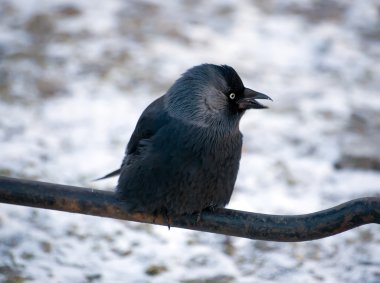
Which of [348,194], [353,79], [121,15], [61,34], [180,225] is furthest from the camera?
[121,15]

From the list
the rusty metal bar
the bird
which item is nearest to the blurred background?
the bird

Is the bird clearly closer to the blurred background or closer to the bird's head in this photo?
the bird's head

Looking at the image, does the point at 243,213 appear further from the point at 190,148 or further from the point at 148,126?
the point at 148,126

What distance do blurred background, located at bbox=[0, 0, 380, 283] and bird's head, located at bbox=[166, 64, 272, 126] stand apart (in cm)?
118

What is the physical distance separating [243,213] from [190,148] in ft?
1.90

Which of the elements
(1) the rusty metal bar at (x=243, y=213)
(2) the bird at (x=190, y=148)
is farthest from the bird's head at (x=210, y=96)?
(1) the rusty metal bar at (x=243, y=213)

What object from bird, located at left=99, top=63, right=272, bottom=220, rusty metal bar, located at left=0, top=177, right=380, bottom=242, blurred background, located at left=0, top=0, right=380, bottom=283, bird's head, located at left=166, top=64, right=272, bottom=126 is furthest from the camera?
blurred background, located at left=0, top=0, right=380, bottom=283

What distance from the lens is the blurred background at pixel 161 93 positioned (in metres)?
4.88

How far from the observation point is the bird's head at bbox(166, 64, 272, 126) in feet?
13.7

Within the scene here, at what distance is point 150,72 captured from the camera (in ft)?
24.1

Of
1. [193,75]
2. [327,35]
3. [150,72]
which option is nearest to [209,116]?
[193,75]

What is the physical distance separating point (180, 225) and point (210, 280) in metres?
0.81

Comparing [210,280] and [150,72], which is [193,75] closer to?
[210,280]

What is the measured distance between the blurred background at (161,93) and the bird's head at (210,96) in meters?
1.18
